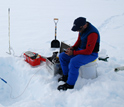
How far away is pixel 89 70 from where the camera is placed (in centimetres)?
246

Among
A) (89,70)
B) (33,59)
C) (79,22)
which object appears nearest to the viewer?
(79,22)

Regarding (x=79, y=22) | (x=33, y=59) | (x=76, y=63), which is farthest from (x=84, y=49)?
(x=33, y=59)

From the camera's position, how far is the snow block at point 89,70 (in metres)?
2.43

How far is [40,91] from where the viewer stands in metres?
2.48

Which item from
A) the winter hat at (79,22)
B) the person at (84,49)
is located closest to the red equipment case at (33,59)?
the person at (84,49)

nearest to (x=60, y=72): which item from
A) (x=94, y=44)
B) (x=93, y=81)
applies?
(x=93, y=81)

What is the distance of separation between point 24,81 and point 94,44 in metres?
1.80

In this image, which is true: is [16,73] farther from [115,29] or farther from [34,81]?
[115,29]

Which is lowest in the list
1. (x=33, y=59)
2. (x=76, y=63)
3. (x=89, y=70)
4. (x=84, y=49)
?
(x=33, y=59)

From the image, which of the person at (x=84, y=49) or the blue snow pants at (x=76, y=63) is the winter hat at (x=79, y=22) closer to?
the person at (x=84, y=49)

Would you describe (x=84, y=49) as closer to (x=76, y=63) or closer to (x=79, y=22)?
(x=76, y=63)

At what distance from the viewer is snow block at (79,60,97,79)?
2426mm

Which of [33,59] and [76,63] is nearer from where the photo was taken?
[76,63]

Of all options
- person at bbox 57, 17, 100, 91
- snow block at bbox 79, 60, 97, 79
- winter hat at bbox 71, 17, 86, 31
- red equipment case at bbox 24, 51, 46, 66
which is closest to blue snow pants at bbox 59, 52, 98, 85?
person at bbox 57, 17, 100, 91
